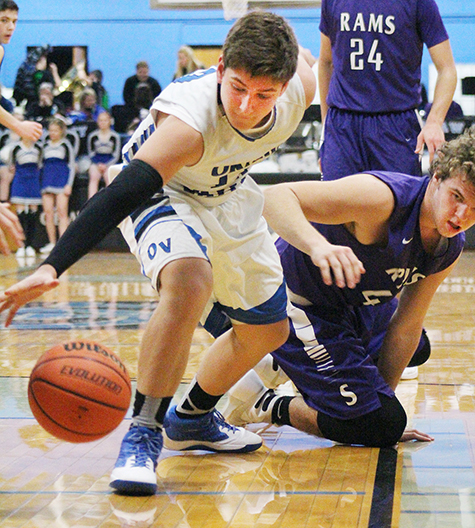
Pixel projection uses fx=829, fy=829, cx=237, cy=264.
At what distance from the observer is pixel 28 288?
1.95 meters

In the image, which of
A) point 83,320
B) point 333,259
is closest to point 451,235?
point 333,259

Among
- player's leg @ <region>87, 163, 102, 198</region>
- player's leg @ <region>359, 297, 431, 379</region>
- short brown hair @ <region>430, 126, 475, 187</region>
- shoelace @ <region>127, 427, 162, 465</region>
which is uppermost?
short brown hair @ <region>430, 126, 475, 187</region>

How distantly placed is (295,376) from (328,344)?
0.18m

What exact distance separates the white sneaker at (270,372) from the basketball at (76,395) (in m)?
0.90

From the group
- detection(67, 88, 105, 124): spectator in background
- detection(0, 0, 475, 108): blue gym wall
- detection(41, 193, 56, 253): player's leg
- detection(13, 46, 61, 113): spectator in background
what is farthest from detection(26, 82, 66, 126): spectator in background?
detection(0, 0, 475, 108): blue gym wall

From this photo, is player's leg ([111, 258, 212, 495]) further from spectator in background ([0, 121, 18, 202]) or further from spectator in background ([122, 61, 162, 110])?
spectator in background ([122, 61, 162, 110])

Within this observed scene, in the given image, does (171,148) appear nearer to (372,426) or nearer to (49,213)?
(372,426)

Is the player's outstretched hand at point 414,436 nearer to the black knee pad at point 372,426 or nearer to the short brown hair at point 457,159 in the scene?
the black knee pad at point 372,426

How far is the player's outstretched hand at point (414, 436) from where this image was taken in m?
2.92

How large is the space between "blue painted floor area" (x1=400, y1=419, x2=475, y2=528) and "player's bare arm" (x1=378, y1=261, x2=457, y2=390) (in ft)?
0.82

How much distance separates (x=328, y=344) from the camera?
296 cm

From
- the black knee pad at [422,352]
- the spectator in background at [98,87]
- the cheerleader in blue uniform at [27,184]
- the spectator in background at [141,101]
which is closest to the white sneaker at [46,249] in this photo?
Result: the cheerleader in blue uniform at [27,184]

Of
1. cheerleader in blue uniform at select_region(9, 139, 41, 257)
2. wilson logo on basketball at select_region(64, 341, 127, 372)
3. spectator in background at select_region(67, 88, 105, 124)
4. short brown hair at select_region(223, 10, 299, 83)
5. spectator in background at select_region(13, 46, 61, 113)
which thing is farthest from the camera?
spectator in background at select_region(67, 88, 105, 124)

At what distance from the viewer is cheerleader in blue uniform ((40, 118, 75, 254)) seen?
35.1ft
